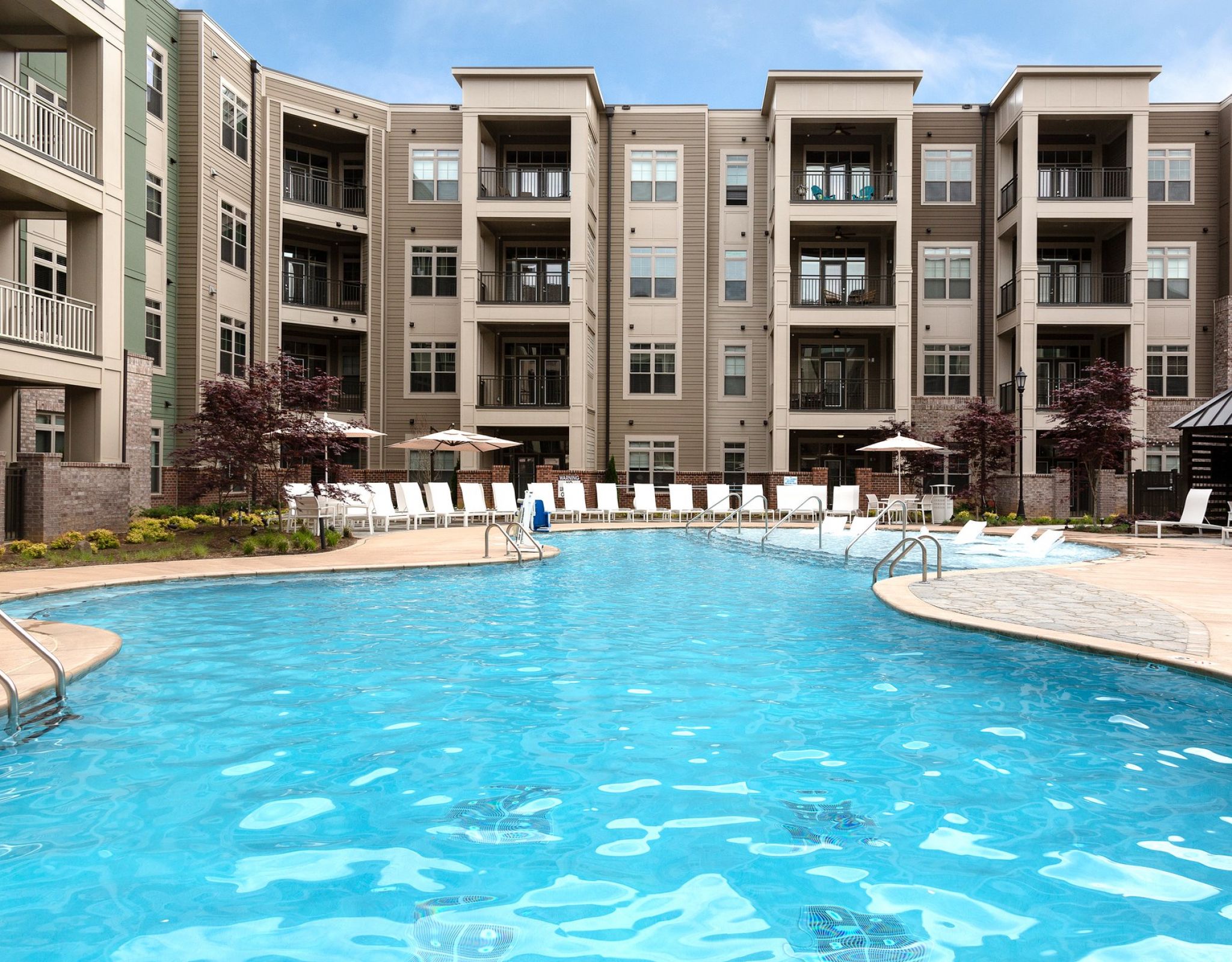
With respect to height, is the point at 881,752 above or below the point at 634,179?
below

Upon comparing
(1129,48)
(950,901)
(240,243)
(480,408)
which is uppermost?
(1129,48)

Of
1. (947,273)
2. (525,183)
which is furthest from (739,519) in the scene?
(947,273)

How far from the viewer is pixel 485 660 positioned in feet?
23.6

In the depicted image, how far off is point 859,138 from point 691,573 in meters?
22.6

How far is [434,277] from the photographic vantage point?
30.2 m

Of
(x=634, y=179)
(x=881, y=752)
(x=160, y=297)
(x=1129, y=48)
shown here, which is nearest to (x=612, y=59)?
(x=1129, y=48)

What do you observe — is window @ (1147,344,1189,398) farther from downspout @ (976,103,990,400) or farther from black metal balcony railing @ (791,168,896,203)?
black metal balcony railing @ (791,168,896,203)

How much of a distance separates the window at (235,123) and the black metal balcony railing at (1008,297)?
24.1 metres

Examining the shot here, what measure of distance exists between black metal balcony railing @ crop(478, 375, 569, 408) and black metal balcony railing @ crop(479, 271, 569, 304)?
2602mm

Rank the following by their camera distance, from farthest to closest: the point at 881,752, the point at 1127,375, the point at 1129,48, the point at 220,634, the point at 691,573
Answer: the point at 1129,48
the point at 1127,375
the point at 691,573
the point at 220,634
the point at 881,752

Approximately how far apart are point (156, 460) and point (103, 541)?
9990 millimetres

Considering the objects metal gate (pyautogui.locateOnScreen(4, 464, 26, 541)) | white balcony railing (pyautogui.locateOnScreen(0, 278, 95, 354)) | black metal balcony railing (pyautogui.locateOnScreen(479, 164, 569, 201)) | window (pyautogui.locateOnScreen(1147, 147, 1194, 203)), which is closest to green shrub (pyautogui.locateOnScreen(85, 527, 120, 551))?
metal gate (pyautogui.locateOnScreen(4, 464, 26, 541))

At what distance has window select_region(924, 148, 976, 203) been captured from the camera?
97.9 feet

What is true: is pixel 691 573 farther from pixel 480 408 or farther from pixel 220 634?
pixel 480 408
